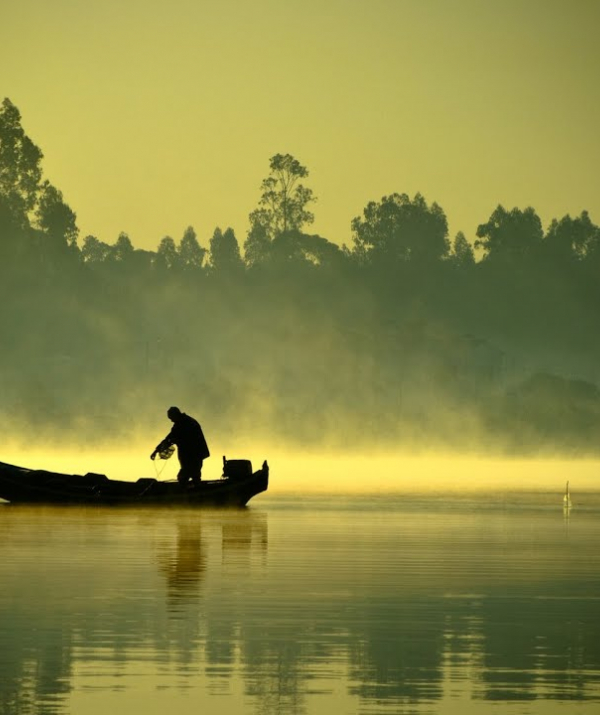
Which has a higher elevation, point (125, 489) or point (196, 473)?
point (196, 473)

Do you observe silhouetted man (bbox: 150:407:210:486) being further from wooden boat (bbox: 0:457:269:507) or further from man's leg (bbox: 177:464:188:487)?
wooden boat (bbox: 0:457:269:507)

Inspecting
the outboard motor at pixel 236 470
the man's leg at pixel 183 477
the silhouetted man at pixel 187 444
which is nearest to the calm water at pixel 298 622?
the silhouetted man at pixel 187 444

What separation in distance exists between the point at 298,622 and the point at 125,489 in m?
28.3

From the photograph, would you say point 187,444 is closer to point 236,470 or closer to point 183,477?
point 183,477

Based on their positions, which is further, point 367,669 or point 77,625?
point 77,625

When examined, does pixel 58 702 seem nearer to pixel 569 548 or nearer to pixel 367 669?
pixel 367 669

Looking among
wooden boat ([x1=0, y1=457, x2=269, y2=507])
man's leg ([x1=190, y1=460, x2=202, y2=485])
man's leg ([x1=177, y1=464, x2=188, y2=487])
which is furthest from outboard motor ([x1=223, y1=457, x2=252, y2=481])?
man's leg ([x1=177, y1=464, x2=188, y2=487])

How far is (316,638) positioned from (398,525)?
23.4 m

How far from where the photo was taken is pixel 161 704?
1897 centimetres

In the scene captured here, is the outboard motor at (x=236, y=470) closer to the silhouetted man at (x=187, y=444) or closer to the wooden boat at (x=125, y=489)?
the wooden boat at (x=125, y=489)

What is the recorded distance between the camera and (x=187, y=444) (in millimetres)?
51844

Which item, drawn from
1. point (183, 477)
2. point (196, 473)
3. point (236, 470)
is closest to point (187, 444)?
point (183, 477)

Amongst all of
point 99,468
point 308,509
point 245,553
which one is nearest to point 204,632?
point 245,553

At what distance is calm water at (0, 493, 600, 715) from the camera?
63.9 feet
